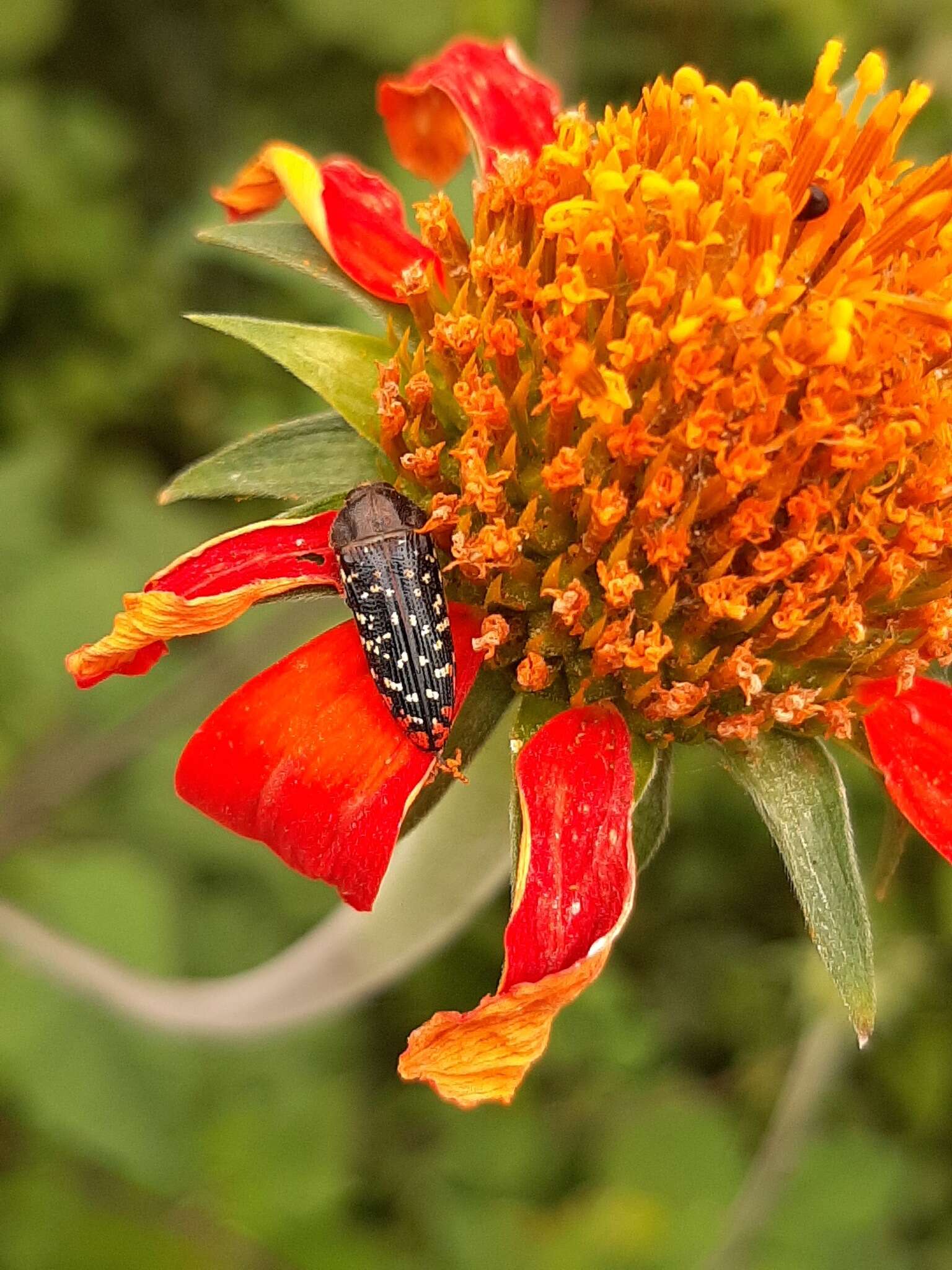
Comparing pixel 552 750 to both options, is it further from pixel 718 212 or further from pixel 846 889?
pixel 718 212

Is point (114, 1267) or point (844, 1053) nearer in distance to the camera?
point (114, 1267)

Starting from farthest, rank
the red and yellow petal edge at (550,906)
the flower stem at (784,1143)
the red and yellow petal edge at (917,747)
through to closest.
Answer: the flower stem at (784,1143) → the red and yellow petal edge at (917,747) → the red and yellow petal edge at (550,906)

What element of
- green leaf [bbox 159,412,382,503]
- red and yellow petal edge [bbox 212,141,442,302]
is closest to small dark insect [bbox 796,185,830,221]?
red and yellow petal edge [bbox 212,141,442,302]

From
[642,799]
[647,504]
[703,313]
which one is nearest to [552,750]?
[642,799]

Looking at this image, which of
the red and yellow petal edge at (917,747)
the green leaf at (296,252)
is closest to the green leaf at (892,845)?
the red and yellow petal edge at (917,747)

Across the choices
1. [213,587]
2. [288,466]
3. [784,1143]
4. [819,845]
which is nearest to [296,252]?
[288,466]

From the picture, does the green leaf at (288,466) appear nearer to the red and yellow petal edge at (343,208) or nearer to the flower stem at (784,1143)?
the red and yellow petal edge at (343,208)

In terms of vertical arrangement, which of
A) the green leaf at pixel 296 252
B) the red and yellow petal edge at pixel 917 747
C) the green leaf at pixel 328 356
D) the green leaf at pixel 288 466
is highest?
the green leaf at pixel 296 252
